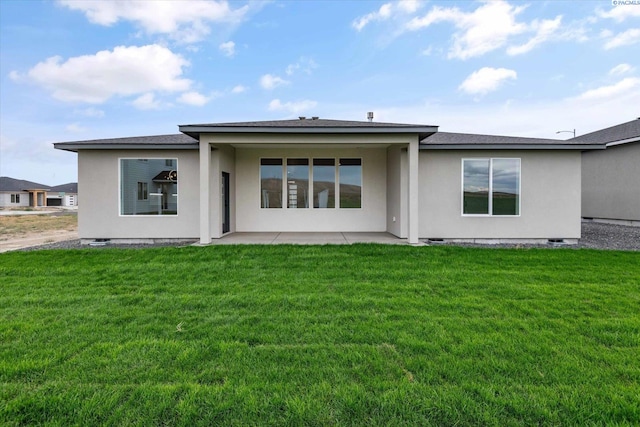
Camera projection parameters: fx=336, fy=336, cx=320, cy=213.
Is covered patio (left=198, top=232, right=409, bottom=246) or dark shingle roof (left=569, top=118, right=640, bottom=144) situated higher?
dark shingle roof (left=569, top=118, right=640, bottom=144)

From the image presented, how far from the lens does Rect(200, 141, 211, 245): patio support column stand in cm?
870

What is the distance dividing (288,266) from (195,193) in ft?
15.2

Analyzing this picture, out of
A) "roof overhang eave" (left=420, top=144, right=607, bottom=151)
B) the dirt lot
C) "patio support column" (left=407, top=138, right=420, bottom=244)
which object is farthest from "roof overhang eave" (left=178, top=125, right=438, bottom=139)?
the dirt lot

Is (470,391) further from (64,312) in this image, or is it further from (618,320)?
(64,312)

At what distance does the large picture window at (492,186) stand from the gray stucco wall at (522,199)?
0.15m

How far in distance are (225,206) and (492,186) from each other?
25.9 ft

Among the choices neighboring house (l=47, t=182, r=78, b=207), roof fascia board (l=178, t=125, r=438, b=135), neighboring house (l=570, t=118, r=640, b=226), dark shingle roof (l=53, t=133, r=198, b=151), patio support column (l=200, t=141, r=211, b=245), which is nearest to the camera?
roof fascia board (l=178, t=125, r=438, b=135)

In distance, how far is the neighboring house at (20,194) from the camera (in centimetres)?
5084

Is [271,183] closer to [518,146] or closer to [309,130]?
[309,130]

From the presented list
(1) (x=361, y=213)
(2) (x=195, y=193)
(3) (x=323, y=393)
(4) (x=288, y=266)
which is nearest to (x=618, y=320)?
(3) (x=323, y=393)

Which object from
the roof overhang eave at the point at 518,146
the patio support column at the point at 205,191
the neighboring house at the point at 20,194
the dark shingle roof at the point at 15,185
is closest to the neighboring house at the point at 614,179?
the roof overhang eave at the point at 518,146

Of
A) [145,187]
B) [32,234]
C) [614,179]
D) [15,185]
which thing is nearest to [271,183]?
[145,187]

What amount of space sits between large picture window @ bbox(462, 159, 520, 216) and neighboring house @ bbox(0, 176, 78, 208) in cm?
6465

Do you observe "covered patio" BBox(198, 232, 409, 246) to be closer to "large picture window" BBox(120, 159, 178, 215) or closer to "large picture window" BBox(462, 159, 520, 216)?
"large picture window" BBox(120, 159, 178, 215)
